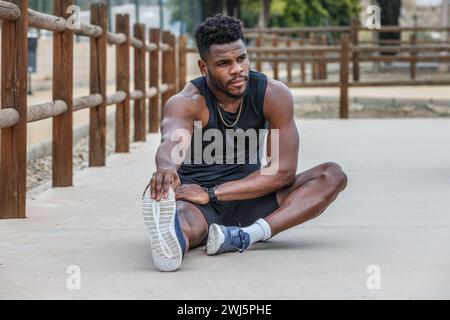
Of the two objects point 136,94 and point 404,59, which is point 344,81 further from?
point 136,94

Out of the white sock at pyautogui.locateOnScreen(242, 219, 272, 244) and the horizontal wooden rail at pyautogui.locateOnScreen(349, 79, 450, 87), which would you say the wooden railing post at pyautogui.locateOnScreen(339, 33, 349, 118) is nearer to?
the horizontal wooden rail at pyautogui.locateOnScreen(349, 79, 450, 87)

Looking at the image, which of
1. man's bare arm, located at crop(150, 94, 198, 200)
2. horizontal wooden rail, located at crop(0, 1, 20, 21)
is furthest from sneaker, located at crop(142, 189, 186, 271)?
horizontal wooden rail, located at crop(0, 1, 20, 21)

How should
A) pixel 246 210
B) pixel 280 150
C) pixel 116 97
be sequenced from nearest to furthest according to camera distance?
pixel 280 150
pixel 246 210
pixel 116 97

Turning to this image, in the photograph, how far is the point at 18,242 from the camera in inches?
224

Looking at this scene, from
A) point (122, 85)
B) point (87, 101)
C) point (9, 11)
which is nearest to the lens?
point (9, 11)

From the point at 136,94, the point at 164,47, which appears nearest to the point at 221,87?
the point at 136,94

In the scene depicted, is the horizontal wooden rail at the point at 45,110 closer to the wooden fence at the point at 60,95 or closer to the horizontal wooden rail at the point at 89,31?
the wooden fence at the point at 60,95

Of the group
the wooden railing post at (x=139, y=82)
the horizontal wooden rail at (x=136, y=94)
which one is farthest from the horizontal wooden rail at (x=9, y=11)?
the wooden railing post at (x=139, y=82)

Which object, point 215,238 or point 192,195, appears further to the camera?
point 192,195

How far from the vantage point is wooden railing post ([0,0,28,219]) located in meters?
6.45

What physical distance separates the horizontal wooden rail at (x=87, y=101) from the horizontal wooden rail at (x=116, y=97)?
0.43 meters

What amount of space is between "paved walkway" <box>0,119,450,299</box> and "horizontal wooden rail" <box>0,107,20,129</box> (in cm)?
52

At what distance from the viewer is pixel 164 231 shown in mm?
4691

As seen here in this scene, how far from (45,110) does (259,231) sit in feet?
8.23
